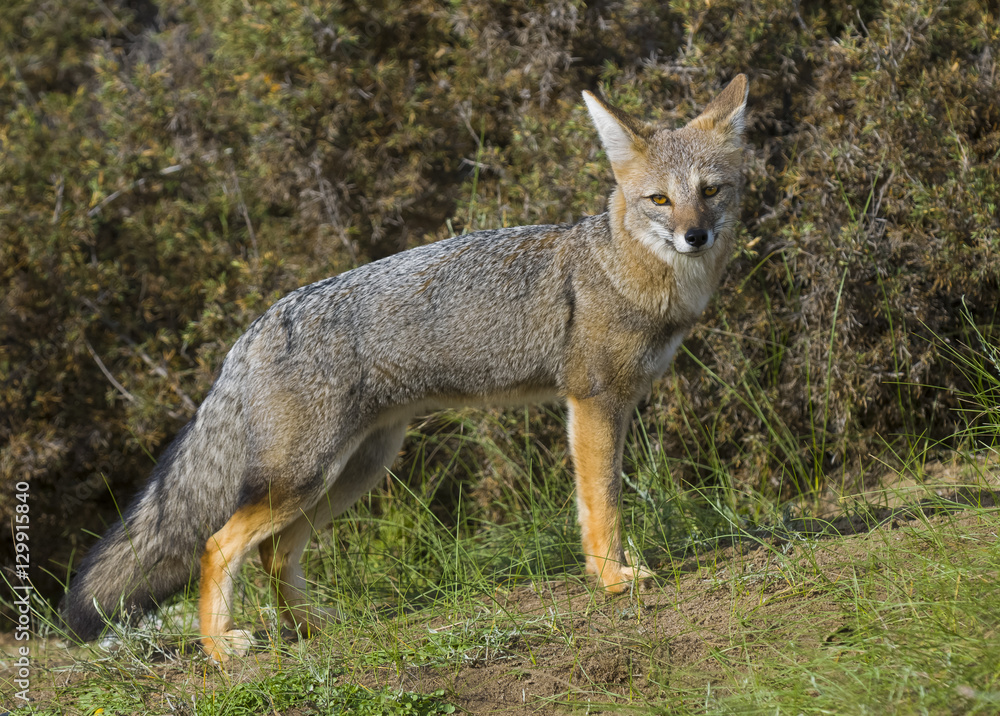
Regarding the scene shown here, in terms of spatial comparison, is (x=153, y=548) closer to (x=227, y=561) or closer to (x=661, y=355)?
(x=227, y=561)

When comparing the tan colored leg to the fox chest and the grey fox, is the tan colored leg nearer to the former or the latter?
the grey fox

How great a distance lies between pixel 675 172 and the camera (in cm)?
393

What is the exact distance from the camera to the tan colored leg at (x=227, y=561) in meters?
3.77

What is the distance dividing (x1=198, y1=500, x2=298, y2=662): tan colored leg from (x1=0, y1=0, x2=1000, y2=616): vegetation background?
2045 mm

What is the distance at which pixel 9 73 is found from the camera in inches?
287

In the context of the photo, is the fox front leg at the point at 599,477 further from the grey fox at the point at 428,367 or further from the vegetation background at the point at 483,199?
the vegetation background at the point at 483,199

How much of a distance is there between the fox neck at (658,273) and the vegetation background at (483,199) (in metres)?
0.81

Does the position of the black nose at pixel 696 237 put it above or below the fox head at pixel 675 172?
below

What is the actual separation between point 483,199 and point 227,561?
3302 millimetres

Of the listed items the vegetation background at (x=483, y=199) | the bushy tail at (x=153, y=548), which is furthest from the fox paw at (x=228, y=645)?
the vegetation background at (x=483, y=199)

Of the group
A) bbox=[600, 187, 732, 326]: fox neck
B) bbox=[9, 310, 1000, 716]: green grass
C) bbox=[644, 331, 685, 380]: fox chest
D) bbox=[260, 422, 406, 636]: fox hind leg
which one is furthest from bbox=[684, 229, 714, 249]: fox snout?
bbox=[260, 422, 406, 636]: fox hind leg

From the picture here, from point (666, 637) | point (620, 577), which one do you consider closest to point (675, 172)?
point (620, 577)

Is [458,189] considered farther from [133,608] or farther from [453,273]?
[133,608]

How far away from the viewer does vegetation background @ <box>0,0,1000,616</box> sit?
16.3ft
